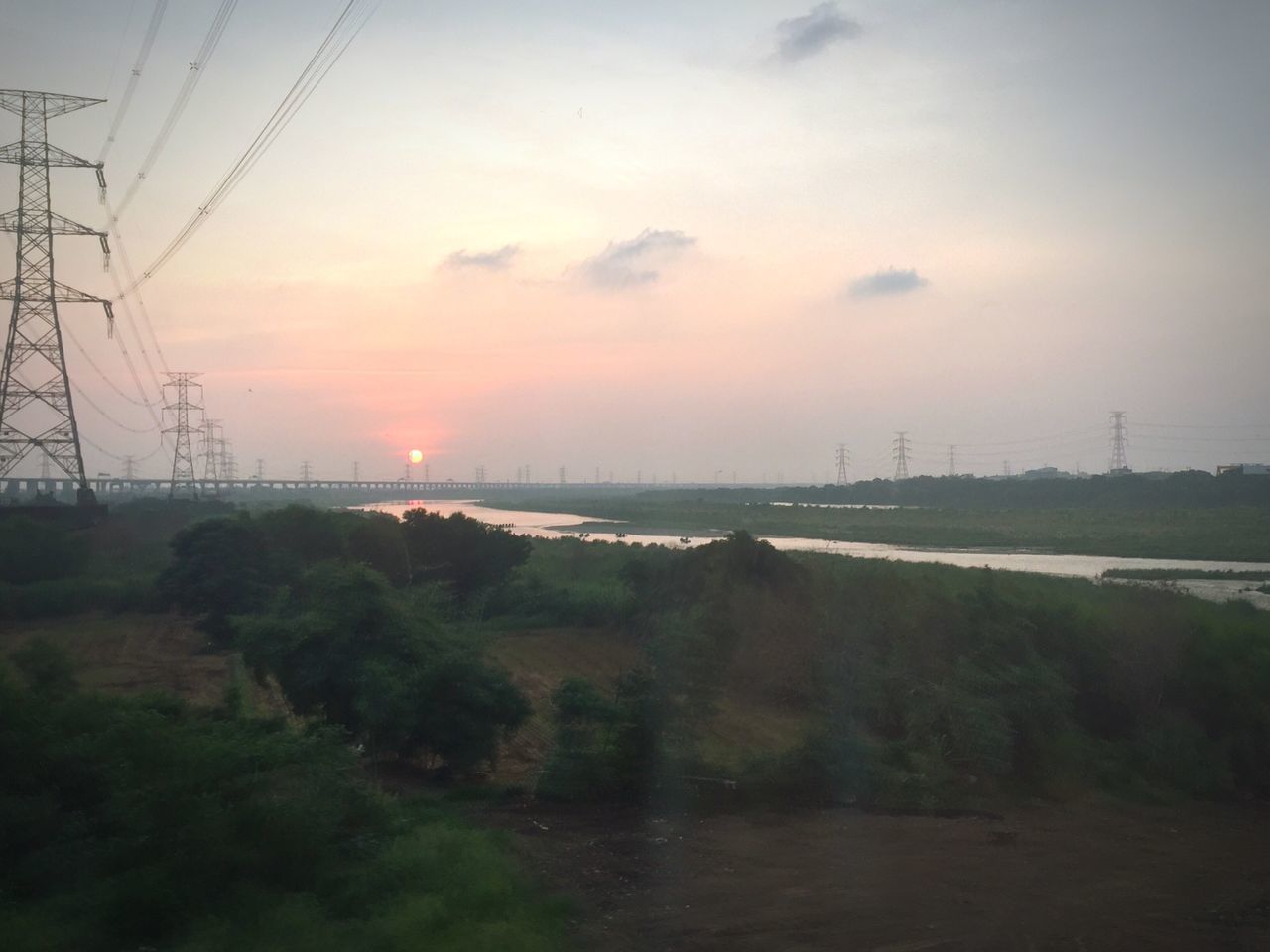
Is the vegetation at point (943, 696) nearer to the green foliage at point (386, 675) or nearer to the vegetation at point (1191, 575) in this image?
the green foliage at point (386, 675)

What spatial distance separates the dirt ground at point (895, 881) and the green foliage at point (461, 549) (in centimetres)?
2193

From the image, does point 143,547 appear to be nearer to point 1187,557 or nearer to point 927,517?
point 1187,557

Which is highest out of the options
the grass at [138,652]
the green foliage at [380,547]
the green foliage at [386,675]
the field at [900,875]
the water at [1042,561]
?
the green foliage at [380,547]

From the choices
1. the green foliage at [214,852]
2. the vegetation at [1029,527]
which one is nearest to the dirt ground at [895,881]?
the green foliage at [214,852]

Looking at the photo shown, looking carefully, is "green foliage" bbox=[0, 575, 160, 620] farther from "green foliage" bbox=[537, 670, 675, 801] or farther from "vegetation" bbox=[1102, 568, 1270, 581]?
"vegetation" bbox=[1102, 568, 1270, 581]

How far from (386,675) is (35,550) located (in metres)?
24.2

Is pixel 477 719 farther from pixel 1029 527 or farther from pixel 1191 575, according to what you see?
pixel 1029 527

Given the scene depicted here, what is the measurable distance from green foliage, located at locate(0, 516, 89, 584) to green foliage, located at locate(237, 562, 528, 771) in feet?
68.7

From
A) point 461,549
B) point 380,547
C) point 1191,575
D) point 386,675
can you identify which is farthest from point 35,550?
point 1191,575

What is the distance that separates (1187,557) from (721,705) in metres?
42.2

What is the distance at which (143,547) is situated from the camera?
41219 mm

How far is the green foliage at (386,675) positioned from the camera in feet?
51.5

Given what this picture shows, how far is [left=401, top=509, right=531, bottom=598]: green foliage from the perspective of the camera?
119 feet

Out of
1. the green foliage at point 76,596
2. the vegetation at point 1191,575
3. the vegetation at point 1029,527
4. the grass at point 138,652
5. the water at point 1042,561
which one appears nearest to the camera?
the grass at point 138,652
